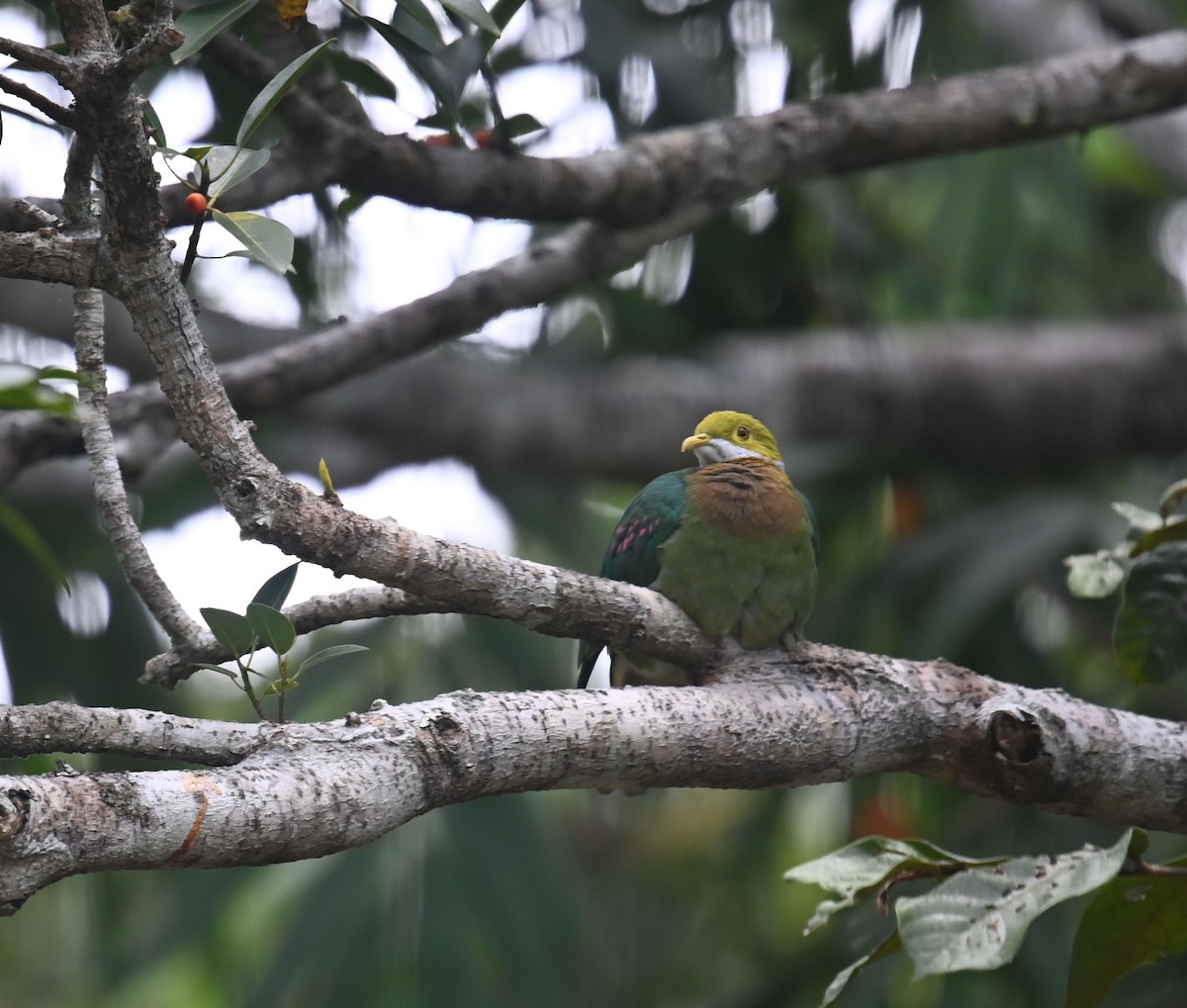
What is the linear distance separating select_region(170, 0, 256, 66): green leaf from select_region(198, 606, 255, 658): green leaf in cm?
70

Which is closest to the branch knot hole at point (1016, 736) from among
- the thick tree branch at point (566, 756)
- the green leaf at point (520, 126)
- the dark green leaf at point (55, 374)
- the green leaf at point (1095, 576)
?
the thick tree branch at point (566, 756)

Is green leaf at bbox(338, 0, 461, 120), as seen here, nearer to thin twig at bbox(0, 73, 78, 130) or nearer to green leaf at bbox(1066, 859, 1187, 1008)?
thin twig at bbox(0, 73, 78, 130)

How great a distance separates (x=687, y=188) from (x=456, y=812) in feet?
7.92

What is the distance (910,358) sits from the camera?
17.8ft

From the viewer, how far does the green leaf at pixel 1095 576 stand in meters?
2.56

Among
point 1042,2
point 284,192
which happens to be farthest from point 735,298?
point 284,192

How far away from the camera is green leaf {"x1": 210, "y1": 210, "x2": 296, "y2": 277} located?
1.50 m

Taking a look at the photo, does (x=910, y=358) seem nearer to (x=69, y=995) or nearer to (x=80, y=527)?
(x=80, y=527)

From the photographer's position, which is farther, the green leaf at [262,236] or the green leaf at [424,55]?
the green leaf at [424,55]

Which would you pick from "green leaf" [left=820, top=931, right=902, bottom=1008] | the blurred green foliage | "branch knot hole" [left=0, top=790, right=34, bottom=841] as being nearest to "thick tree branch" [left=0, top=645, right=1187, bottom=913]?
"branch knot hole" [left=0, top=790, right=34, bottom=841]

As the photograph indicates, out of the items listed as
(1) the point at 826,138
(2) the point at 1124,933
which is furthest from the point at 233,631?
(1) the point at 826,138

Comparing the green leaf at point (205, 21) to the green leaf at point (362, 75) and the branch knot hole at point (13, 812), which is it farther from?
the branch knot hole at point (13, 812)

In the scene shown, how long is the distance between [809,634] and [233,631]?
3436 mm

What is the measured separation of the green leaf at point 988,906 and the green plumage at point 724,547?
58 cm
